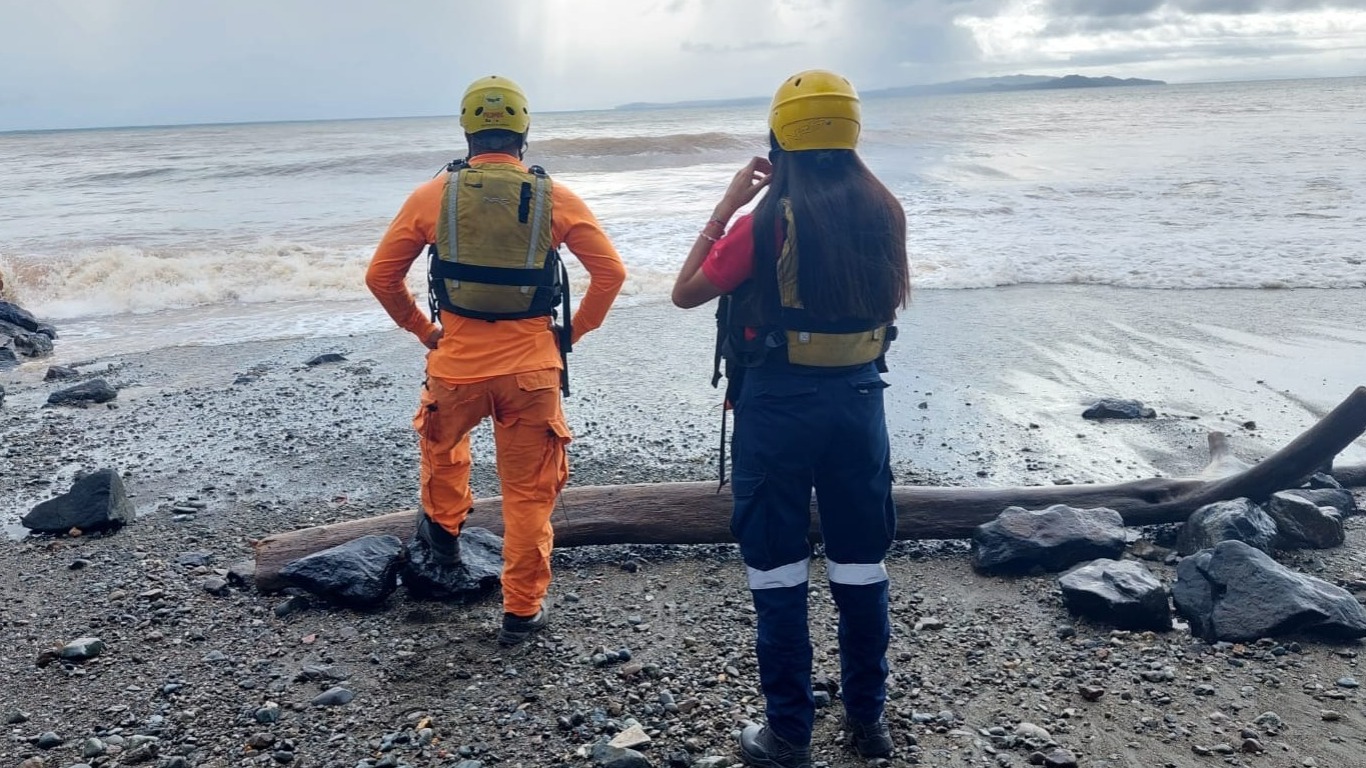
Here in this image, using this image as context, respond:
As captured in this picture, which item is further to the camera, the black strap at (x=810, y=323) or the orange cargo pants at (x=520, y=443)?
the orange cargo pants at (x=520, y=443)

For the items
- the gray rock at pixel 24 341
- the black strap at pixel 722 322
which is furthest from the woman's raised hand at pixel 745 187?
the gray rock at pixel 24 341

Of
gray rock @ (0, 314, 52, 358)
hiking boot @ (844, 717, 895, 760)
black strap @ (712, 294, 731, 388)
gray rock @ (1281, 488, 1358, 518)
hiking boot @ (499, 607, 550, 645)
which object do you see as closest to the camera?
black strap @ (712, 294, 731, 388)

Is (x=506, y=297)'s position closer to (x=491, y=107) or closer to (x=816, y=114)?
(x=491, y=107)

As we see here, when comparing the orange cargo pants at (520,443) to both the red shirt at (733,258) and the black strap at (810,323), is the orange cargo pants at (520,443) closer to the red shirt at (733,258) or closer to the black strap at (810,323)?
the red shirt at (733,258)

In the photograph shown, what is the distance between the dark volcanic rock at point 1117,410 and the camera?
7.71m

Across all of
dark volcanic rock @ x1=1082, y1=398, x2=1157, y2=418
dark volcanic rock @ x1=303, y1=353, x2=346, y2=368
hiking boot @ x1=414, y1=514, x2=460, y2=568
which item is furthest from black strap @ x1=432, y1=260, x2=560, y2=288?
dark volcanic rock @ x1=303, y1=353, x2=346, y2=368

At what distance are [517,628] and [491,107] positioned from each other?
228cm

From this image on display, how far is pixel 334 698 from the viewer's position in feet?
13.3

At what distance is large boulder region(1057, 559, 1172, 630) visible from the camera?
14.6 feet

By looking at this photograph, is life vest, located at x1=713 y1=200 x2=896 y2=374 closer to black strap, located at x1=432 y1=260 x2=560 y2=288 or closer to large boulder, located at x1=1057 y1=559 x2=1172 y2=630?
black strap, located at x1=432 y1=260 x2=560 y2=288

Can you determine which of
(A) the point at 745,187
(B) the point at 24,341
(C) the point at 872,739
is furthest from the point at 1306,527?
(B) the point at 24,341

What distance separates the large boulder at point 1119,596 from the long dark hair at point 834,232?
2.07 meters

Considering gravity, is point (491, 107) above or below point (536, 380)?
above

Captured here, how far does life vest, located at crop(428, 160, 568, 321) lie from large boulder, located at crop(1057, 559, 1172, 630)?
2.77m
